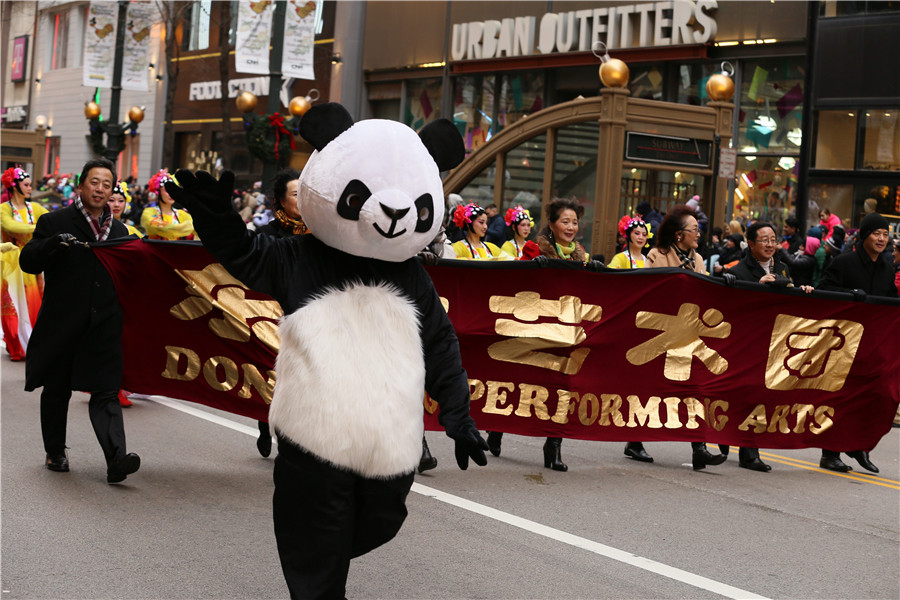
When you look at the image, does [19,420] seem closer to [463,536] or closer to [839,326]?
[463,536]

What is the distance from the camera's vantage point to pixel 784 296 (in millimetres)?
8203

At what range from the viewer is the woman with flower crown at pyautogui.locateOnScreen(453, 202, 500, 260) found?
10.1 metres

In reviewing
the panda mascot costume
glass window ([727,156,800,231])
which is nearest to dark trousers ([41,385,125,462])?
the panda mascot costume

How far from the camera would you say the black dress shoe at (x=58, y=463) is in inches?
270

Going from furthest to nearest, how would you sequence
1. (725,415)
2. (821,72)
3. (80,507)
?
(821,72) → (725,415) → (80,507)

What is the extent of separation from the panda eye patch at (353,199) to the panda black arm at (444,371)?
40 centimetres

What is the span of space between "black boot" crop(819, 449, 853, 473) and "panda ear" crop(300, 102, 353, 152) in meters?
6.19

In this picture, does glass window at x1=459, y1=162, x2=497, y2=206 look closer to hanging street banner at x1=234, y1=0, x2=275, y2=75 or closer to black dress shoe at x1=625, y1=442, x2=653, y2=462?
hanging street banner at x1=234, y1=0, x2=275, y2=75

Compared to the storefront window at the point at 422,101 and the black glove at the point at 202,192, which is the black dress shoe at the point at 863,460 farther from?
the storefront window at the point at 422,101

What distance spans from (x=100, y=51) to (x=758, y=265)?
23.8 m

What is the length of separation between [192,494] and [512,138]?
12998 mm

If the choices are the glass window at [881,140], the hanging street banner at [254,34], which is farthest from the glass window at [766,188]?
the hanging street banner at [254,34]

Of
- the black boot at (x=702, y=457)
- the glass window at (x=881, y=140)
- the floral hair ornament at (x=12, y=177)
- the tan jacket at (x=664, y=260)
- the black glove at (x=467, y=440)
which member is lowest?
the black boot at (x=702, y=457)

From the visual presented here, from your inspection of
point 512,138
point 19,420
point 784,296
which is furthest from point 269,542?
point 512,138
